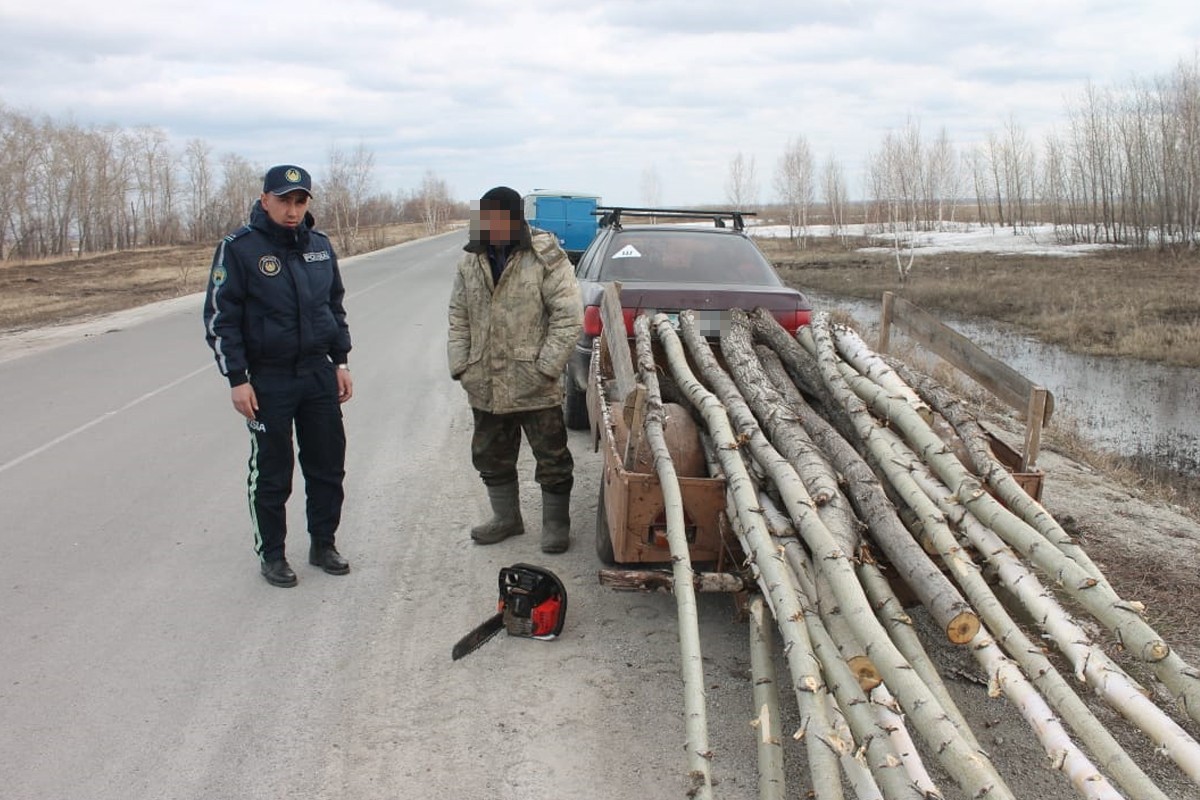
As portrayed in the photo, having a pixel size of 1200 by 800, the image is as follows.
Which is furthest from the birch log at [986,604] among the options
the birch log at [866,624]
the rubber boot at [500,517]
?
the rubber boot at [500,517]

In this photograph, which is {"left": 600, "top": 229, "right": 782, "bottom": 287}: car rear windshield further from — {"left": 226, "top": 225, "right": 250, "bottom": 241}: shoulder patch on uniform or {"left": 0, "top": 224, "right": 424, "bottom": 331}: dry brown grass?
{"left": 0, "top": 224, "right": 424, "bottom": 331}: dry brown grass

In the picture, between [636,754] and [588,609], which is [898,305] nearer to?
[588,609]

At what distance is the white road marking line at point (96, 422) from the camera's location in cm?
687

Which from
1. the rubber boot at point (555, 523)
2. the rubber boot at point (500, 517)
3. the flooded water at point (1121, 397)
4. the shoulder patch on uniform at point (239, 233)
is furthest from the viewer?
the flooded water at point (1121, 397)

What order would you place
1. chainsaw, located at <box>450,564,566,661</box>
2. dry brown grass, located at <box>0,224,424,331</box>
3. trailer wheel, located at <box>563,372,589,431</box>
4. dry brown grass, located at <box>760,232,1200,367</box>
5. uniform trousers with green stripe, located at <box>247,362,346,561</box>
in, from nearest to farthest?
1. chainsaw, located at <box>450,564,566,661</box>
2. uniform trousers with green stripe, located at <box>247,362,346,561</box>
3. trailer wheel, located at <box>563,372,589,431</box>
4. dry brown grass, located at <box>760,232,1200,367</box>
5. dry brown grass, located at <box>0,224,424,331</box>

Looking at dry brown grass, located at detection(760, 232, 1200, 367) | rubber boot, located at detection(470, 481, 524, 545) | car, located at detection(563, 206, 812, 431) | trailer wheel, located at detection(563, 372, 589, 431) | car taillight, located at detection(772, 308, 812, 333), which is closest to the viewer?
rubber boot, located at detection(470, 481, 524, 545)

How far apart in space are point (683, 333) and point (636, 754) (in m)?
2.80

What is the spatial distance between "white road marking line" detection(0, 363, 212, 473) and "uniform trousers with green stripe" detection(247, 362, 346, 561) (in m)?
3.22

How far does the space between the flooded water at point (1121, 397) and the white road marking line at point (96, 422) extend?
7.29 m

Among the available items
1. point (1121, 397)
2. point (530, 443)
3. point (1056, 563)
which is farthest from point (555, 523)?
point (1121, 397)

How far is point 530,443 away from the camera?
4.96m

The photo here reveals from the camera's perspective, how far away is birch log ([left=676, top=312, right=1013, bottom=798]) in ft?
8.16

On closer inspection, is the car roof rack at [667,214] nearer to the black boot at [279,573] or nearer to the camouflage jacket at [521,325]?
the camouflage jacket at [521,325]

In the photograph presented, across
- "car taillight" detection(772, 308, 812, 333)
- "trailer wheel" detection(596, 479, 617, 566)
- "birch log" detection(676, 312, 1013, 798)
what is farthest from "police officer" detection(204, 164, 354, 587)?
"car taillight" detection(772, 308, 812, 333)
